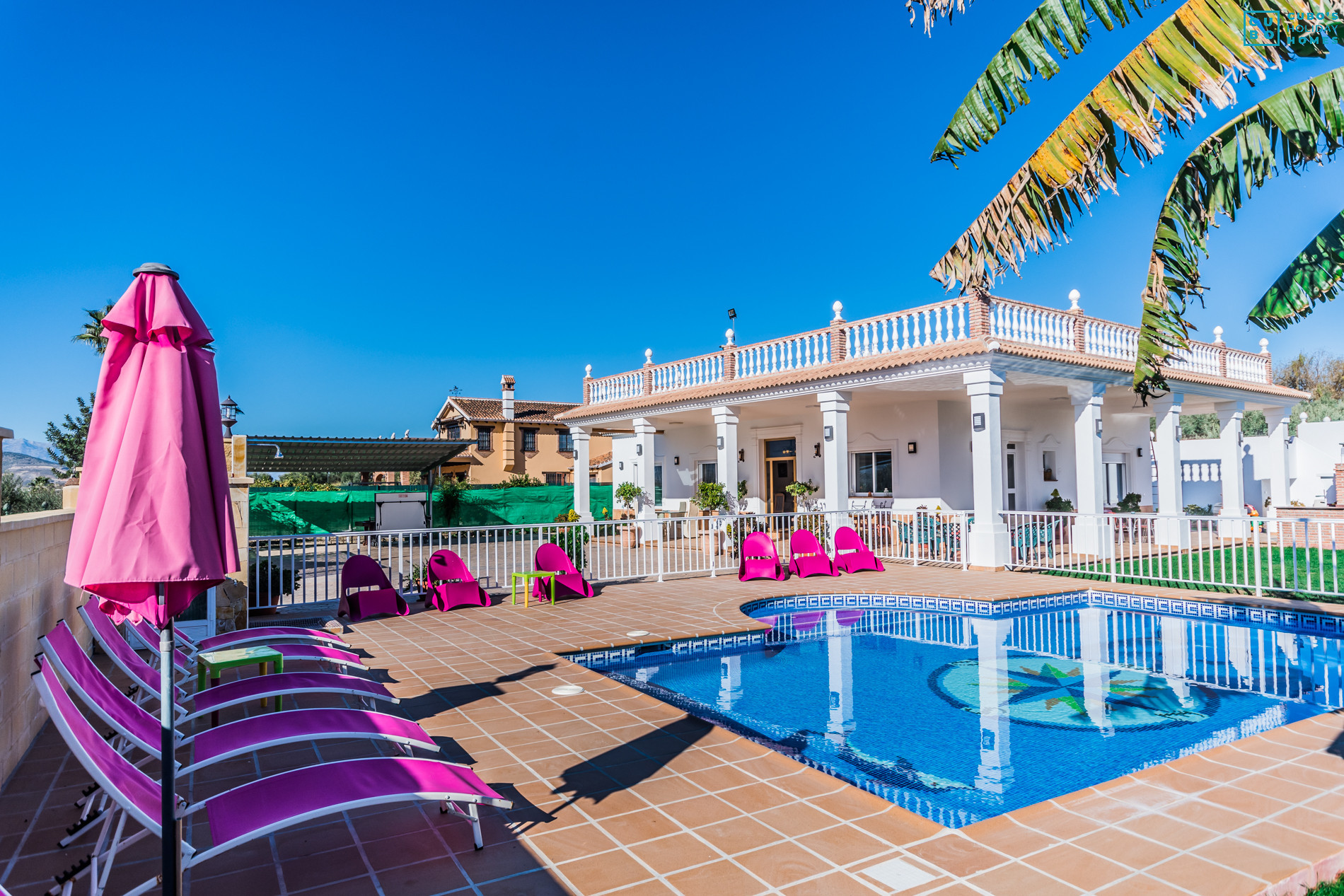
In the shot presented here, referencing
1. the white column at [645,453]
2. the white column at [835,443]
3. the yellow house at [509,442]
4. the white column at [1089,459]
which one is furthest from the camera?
the yellow house at [509,442]

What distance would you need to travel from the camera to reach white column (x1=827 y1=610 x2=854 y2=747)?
538 centimetres

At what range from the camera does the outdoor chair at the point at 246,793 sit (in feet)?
7.82

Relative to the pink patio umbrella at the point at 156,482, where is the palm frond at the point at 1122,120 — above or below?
above

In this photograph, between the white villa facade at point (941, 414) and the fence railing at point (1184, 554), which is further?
the white villa facade at point (941, 414)

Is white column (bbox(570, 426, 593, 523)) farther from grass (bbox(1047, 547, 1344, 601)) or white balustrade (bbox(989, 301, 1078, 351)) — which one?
grass (bbox(1047, 547, 1344, 601))

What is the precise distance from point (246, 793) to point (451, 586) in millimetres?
7177

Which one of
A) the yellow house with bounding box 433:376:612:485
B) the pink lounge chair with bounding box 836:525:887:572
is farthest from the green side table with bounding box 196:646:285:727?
the yellow house with bounding box 433:376:612:485

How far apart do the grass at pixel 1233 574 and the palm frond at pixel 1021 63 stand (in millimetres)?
7113

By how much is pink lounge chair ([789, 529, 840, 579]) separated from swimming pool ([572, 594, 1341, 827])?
212 cm

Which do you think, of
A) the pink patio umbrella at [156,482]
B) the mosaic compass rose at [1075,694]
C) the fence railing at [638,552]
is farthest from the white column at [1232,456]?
the pink patio umbrella at [156,482]

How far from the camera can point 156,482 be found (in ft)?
7.38

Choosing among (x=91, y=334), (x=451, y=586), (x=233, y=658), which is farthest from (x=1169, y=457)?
(x=91, y=334)

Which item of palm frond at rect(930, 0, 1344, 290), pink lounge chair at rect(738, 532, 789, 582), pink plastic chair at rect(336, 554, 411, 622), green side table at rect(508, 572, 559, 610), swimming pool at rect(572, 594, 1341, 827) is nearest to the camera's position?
palm frond at rect(930, 0, 1344, 290)

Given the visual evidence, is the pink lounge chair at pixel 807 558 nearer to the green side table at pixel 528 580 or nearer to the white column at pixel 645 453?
the green side table at pixel 528 580
